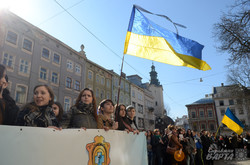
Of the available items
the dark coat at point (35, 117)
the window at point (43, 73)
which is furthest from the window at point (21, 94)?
the dark coat at point (35, 117)

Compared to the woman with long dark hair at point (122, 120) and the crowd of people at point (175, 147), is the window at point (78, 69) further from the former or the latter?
the woman with long dark hair at point (122, 120)

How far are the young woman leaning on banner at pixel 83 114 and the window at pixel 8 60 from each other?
16532 millimetres

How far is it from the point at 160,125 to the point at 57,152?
4620cm

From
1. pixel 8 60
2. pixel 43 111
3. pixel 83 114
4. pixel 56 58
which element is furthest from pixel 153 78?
pixel 43 111

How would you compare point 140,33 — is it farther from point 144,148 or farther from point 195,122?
point 195,122

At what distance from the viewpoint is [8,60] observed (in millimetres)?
17078

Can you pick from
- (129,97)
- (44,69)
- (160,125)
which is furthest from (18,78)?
(160,125)

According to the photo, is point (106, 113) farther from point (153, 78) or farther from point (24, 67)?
point (153, 78)

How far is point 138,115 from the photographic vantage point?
41438 mm

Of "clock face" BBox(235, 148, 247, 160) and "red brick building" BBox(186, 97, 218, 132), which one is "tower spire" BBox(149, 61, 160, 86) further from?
"clock face" BBox(235, 148, 247, 160)

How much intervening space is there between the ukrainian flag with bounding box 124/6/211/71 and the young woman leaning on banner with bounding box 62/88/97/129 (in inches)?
72.2

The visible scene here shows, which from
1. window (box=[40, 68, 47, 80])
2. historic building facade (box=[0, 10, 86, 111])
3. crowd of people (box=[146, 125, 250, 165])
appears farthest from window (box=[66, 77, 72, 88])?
crowd of people (box=[146, 125, 250, 165])

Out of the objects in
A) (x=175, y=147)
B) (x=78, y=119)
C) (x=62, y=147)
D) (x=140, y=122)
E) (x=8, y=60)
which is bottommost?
(x=175, y=147)

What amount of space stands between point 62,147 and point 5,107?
0.98 metres
